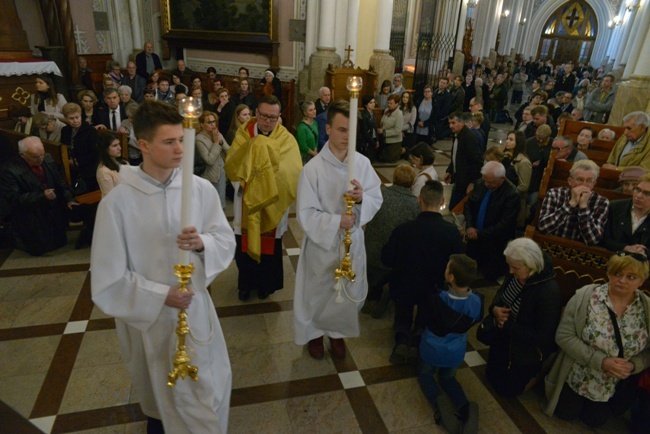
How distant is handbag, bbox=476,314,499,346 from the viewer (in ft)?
9.91

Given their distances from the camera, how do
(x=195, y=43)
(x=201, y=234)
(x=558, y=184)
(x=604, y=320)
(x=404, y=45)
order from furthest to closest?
(x=404, y=45)
(x=195, y=43)
(x=558, y=184)
(x=604, y=320)
(x=201, y=234)

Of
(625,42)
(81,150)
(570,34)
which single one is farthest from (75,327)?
(570,34)

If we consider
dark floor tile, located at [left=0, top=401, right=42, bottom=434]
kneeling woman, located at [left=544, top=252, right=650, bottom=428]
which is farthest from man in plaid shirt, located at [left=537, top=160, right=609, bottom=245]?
dark floor tile, located at [left=0, top=401, right=42, bottom=434]

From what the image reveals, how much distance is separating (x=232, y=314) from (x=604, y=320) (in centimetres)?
283

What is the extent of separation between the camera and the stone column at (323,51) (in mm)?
9773

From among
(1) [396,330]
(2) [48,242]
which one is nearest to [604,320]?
(1) [396,330]

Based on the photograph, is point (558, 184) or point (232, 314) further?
point (558, 184)

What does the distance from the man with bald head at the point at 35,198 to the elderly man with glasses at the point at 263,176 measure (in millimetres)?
2373

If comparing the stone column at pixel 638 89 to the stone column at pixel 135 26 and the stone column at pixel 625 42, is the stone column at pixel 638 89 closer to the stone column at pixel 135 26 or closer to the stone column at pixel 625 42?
the stone column at pixel 135 26

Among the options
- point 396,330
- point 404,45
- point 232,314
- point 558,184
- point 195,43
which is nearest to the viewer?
point 396,330

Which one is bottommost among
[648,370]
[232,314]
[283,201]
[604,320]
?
[232,314]

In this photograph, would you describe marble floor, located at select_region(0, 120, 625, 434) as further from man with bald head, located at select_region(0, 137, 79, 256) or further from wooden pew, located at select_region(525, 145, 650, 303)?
wooden pew, located at select_region(525, 145, 650, 303)

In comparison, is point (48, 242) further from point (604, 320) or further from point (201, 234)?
point (604, 320)

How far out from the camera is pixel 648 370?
8.93ft
